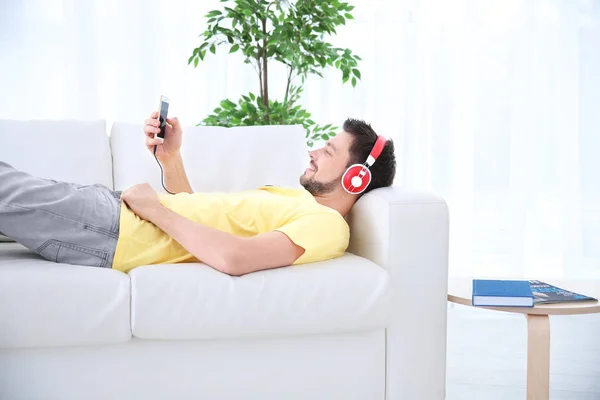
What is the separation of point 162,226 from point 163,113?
0.48 metres

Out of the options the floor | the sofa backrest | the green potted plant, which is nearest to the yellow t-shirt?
the sofa backrest

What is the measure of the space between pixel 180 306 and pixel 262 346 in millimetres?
231

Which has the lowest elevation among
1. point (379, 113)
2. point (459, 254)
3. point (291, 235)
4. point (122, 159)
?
point (459, 254)

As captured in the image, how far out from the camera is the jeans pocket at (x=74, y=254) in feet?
5.50

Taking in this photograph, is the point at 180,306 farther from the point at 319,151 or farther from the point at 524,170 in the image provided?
the point at 524,170

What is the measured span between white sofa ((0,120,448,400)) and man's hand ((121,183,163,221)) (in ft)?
0.54

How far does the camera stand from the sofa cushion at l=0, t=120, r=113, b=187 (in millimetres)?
2174

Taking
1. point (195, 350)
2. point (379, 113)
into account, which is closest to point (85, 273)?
point (195, 350)

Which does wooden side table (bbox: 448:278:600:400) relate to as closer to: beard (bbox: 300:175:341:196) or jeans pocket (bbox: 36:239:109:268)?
beard (bbox: 300:175:341:196)

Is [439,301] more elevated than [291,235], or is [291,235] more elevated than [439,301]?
[291,235]

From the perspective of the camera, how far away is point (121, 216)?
1.72 metres

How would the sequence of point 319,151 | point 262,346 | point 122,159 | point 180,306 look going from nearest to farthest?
→ point 180,306
point 262,346
point 319,151
point 122,159

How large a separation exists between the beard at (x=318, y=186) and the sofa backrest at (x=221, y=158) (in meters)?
0.34

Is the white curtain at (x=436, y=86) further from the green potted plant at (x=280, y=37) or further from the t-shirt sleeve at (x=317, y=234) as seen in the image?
the t-shirt sleeve at (x=317, y=234)
